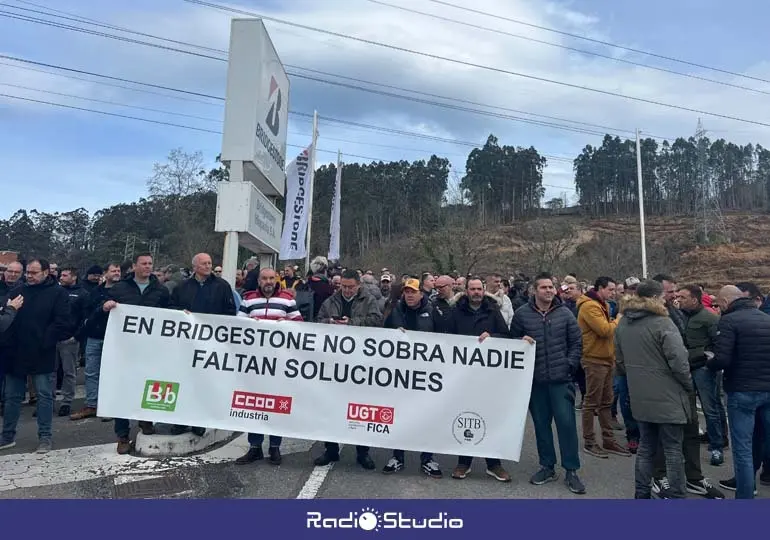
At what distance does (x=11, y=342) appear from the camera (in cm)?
616

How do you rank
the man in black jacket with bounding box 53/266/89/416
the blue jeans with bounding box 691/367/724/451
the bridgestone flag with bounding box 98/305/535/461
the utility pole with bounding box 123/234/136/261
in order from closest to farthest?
the bridgestone flag with bounding box 98/305/535/461, the blue jeans with bounding box 691/367/724/451, the man in black jacket with bounding box 53/266/89/416, the utility pole with bounding box 123/234/136/261

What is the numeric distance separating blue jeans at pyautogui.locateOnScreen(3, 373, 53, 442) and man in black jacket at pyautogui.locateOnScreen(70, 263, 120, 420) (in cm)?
118

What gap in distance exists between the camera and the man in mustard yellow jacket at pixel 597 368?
6859mm

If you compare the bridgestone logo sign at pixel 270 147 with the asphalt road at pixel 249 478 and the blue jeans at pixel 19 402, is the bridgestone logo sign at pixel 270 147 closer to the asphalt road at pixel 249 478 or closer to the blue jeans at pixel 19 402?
the blue jeans at pixel 19 402

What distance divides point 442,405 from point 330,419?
1.20 m

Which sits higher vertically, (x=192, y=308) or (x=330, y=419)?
(x=192, y=308)

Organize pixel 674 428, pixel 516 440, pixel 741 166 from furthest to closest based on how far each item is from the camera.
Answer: pixel 741 166 → pixel 516 440 → pixel 674 428

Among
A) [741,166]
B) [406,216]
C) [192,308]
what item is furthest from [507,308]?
[741,166]

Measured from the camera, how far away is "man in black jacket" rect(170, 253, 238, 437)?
6297 mm

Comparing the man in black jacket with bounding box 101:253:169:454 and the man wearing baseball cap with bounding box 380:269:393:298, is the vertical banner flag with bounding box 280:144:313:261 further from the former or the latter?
the man in black jacket with bounding box 101:253:169:454

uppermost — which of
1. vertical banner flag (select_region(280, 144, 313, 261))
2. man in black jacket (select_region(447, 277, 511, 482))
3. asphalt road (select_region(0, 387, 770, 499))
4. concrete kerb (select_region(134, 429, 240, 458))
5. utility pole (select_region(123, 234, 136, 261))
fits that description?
utility pole (select_region(123, 234, 136, 261))

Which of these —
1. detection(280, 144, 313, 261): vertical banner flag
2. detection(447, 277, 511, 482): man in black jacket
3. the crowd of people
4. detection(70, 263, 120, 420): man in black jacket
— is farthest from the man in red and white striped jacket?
detection(280, 144, 313, 261): vertical banner flag

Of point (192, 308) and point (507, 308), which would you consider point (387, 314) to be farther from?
point (507, 308)

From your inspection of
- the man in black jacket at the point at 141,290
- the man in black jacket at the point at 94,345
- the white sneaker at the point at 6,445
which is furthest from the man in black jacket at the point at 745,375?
the white sneaker at the point at 6,445
